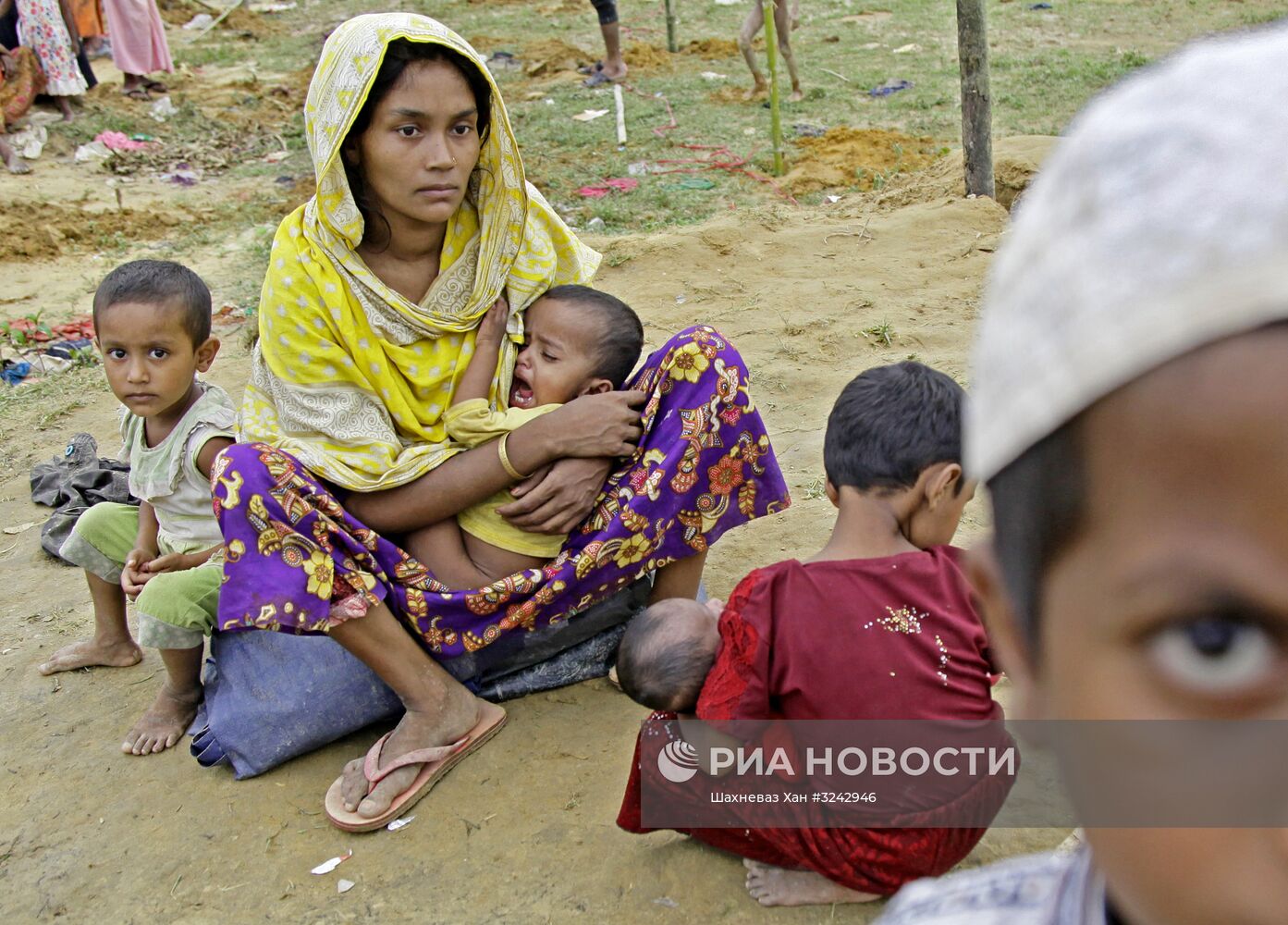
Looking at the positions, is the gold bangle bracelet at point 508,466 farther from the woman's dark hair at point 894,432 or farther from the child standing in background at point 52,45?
the child standing in background at point 52,45

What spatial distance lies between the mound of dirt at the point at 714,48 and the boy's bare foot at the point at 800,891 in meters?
10.4

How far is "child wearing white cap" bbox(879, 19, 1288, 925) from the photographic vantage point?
0.48 metres

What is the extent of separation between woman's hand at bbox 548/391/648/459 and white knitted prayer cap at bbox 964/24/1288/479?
6.62 ft

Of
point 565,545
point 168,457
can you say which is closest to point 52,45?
point 168,457

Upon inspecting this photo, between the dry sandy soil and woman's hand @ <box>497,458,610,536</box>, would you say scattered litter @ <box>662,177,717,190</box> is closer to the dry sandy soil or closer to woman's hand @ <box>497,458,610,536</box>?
the dry sandy soil

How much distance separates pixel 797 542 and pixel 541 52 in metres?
9.77

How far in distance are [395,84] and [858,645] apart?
1.62 meters

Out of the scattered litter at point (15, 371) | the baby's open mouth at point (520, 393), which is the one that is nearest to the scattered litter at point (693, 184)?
the scattered litter at point (15, 371)

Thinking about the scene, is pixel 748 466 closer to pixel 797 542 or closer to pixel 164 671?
pixel 797 542

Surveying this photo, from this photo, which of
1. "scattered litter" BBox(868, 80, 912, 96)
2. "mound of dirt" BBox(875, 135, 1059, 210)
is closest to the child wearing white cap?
"mound of dirt" BBox(875, 135, 1059, 210)

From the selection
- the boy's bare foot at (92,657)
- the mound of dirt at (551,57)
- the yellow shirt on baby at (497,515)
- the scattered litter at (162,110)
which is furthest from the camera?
the mound of dirt at (551,57)

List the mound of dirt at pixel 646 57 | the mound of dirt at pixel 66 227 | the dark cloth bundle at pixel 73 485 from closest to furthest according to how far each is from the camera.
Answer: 1. the dark cloth bundle at pixel 73 485
2. the mound of dirt at pixel 66 227
3. the mound of dirt at pixel 646 57

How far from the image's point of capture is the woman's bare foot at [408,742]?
2.42 meters

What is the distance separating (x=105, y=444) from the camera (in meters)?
4.62
